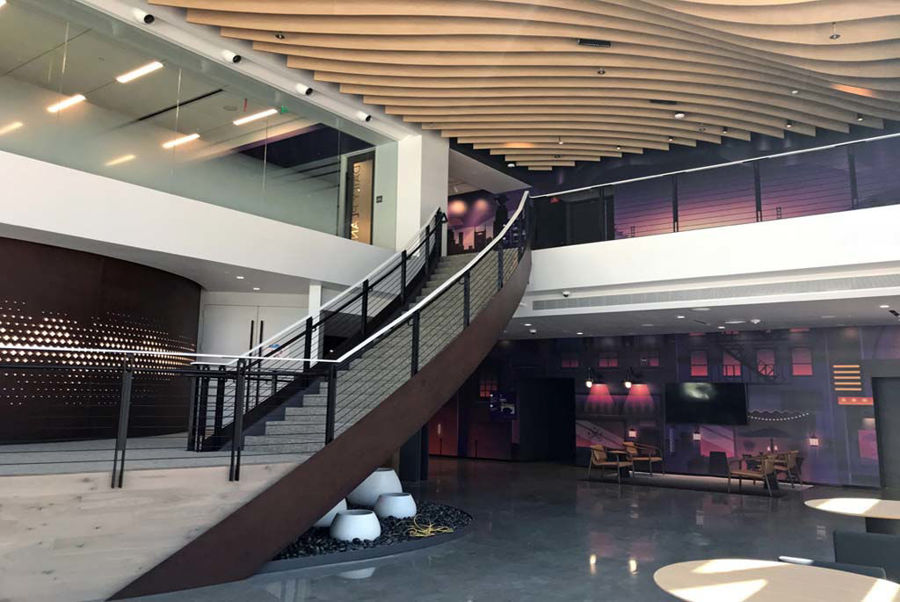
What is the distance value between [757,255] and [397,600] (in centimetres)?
671

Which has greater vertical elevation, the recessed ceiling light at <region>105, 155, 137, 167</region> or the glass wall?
the glass wall

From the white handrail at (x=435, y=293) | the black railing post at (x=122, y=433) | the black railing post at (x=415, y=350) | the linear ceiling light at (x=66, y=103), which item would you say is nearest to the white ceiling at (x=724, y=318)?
the white handrail at (x=435, y=293)

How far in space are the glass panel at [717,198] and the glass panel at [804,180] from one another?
242mm

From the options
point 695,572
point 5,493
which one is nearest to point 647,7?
point 695,572

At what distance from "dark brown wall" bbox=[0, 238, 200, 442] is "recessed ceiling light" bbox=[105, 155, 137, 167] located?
1249mm

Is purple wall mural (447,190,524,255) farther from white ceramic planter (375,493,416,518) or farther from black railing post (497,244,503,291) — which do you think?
white ceramic planter (375,493,416,518)

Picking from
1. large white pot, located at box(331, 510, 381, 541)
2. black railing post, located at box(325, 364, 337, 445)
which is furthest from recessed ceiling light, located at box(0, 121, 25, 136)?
large white pot, located at box(331, 510, 381, 541)

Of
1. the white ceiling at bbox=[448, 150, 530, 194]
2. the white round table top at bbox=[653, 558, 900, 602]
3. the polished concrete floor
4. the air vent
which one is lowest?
the polished concrete floor

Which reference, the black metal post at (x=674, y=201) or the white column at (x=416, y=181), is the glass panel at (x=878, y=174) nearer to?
the black metal post at (x=674, y=201)

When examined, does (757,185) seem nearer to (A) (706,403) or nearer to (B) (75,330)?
(A) (706,403)

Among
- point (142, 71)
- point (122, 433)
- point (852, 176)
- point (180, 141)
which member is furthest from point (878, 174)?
point (142, 71)

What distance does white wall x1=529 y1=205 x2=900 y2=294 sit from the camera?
8.18 m

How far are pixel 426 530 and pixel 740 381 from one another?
889cm

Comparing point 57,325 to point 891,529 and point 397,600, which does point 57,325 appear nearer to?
point 397,600
